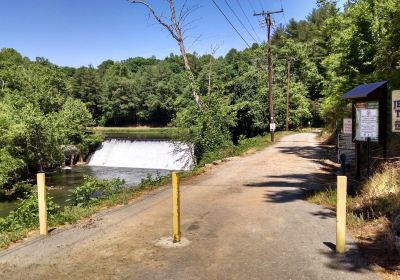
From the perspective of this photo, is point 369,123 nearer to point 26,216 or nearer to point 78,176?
point 26,216

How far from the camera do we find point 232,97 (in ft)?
129

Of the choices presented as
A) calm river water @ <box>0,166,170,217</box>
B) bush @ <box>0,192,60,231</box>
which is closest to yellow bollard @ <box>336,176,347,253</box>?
bush @ <box>0,192,60,231</box>

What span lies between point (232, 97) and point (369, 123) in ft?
95.9

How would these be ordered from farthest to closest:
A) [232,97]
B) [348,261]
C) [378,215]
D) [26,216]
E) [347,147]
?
[232,97] < [347,147] < [26,216] < [378,215] < [348,261]

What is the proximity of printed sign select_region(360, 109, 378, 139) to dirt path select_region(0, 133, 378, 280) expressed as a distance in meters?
2.20

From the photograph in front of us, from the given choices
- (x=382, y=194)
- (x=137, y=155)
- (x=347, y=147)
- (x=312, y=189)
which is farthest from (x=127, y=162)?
(x=382, y=194)

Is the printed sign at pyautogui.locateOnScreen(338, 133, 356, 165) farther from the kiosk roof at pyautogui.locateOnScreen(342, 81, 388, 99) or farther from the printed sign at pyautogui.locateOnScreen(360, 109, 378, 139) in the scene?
the printed sign at pyautogui.locateOnScreen(360, 109, 378, 139)

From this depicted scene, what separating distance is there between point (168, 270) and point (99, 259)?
1.12 m

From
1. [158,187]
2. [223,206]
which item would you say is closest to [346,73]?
[158,187]

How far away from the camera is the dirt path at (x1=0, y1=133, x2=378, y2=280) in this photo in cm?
571

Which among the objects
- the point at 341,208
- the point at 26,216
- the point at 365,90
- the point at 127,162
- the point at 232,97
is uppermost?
the point at 232,97

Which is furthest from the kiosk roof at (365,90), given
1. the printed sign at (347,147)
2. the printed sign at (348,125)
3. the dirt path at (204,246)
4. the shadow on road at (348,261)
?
the printed sign at (347,147)

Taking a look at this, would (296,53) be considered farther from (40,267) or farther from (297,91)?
(40,267)

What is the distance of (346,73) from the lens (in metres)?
21.1
